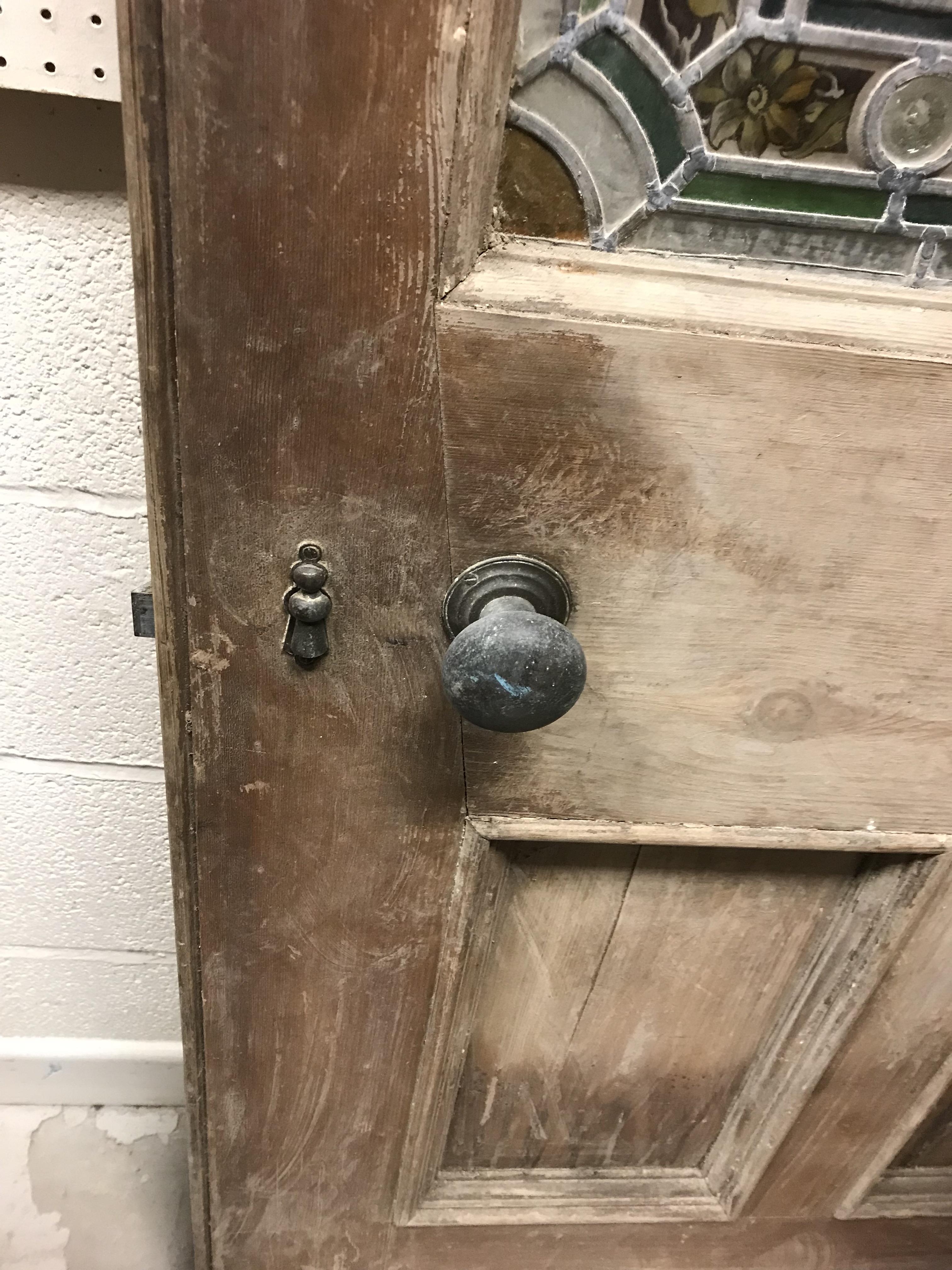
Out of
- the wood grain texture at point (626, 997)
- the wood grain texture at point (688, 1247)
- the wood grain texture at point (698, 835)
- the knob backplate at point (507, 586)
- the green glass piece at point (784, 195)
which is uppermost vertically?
the green glass piece at point (784, 195)

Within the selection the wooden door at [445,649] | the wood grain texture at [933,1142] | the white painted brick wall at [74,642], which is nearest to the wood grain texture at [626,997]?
the wooden door at [445,649]

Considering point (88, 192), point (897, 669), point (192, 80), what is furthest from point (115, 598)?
point (897, 669)

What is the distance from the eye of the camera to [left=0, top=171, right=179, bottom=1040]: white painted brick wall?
461mm

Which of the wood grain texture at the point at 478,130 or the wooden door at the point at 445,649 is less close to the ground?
the wood grain texture at the point at 478,130

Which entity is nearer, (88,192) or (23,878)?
(88,192)

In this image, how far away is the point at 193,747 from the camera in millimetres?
420

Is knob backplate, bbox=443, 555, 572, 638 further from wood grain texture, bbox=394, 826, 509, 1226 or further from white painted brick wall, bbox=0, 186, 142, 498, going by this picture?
white painted brick wall, bbox=0, 186, 142, 498

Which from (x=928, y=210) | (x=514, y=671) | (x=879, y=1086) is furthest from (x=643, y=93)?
(x=879, y=1086)

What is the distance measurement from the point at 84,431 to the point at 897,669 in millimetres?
521

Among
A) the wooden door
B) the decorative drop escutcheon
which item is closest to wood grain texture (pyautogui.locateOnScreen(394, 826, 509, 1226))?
the wooden door

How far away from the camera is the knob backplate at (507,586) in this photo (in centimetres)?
37

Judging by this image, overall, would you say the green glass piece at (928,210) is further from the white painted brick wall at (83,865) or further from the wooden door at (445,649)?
the white painted brick wall at (83,865)

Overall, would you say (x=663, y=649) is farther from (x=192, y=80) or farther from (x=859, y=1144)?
(x=859, y=1144)

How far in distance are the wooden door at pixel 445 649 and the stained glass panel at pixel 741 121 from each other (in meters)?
0.02
